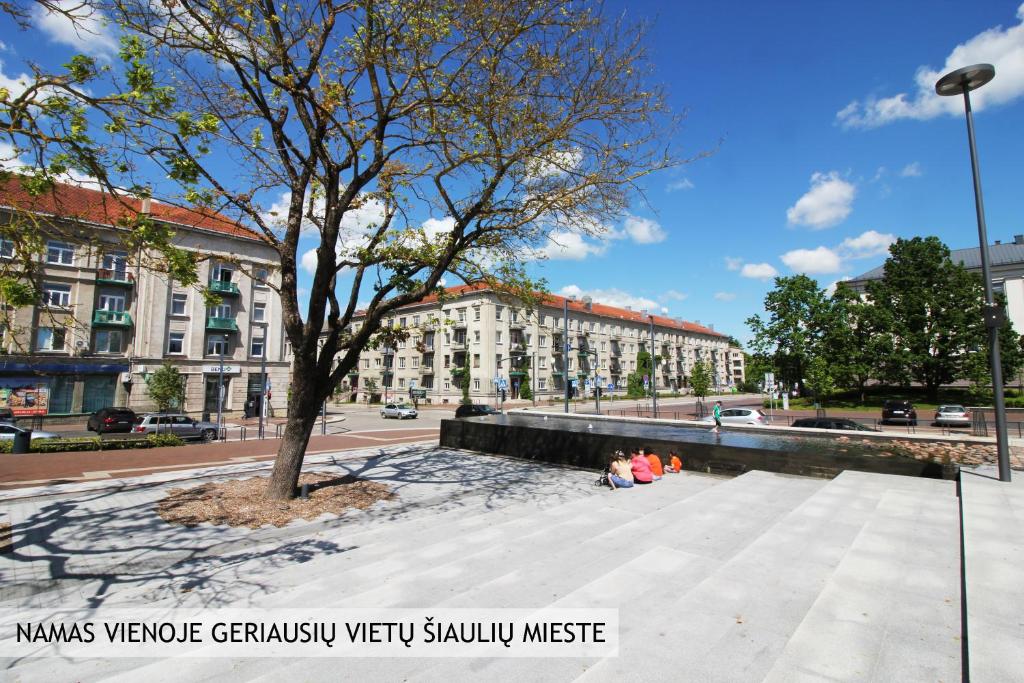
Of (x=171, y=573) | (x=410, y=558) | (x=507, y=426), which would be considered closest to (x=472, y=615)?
(x=410, y=558)

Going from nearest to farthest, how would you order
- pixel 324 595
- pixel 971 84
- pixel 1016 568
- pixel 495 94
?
pixel 1016 568 < pixel 324 595 < pixel 495 94 < pixel 971 84

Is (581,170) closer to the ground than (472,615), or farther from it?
farther from it

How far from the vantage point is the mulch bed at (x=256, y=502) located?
8.77 meters

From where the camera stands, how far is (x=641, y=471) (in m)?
11.3

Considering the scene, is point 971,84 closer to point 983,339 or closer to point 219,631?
point 219,631

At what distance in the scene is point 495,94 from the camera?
8938 millimetres

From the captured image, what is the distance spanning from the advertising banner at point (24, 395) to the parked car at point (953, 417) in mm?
57556

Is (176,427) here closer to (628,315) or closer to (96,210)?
(96,210)

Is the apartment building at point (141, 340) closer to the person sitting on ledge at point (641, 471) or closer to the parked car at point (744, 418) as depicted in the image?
the person sitting on ledge at point (641, 471)

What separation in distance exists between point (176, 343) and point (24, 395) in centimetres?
925

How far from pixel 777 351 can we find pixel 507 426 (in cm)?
4575

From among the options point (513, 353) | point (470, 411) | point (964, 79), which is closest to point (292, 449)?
point (964, 79)

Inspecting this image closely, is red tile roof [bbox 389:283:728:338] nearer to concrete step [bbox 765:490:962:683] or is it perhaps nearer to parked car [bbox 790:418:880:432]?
parked car [bbox 790:418:880:432]

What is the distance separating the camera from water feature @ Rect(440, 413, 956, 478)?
10773mm
